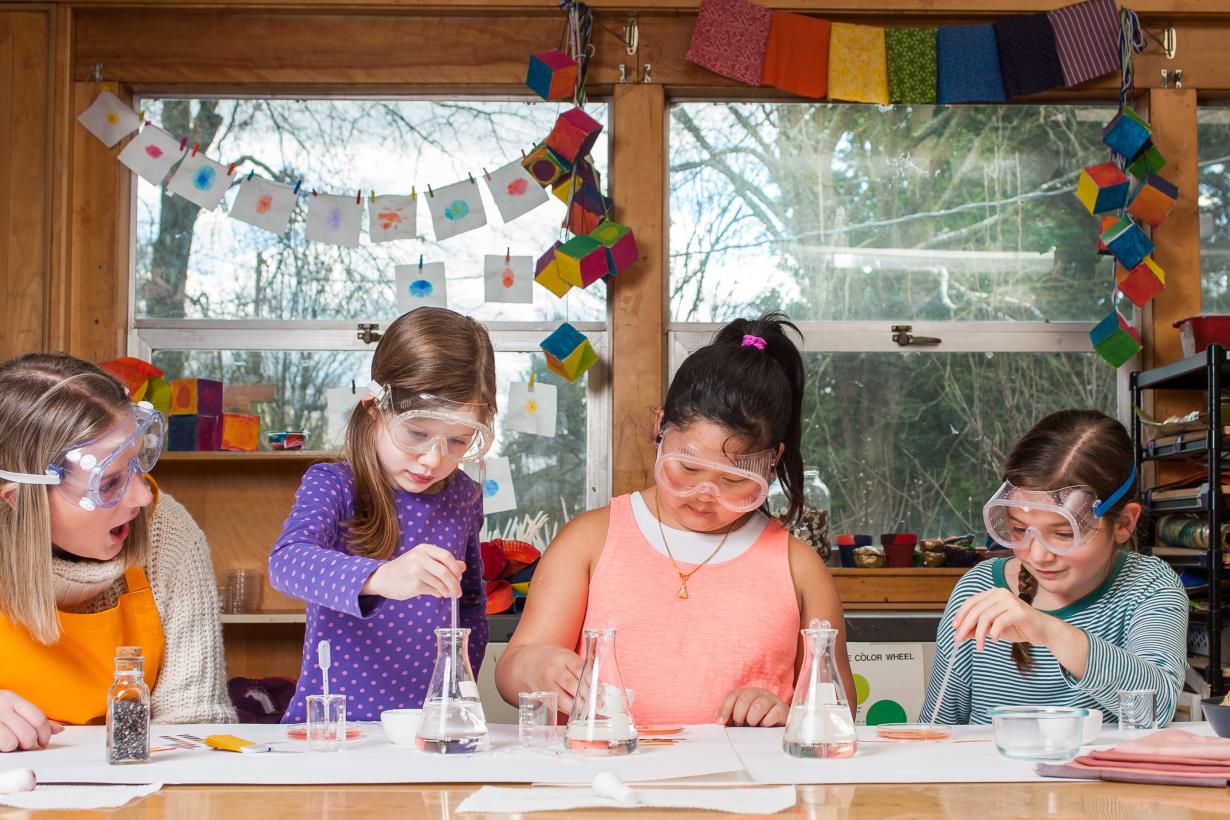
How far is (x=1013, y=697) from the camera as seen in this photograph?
2109 mm

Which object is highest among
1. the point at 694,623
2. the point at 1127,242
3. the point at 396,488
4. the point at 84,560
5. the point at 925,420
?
the point at 1127,242

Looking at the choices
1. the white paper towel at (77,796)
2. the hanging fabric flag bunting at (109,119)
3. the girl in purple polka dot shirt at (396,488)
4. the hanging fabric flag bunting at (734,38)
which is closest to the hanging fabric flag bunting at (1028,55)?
the hanging fabric flag bunting at (734,38)

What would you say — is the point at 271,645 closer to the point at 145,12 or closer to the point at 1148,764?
the point at 145,12

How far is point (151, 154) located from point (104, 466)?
2.20 meters

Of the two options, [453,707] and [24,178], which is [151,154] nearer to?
[24,178]

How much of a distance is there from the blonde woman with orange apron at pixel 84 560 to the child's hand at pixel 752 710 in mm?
776

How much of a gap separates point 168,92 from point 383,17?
26.9 inches

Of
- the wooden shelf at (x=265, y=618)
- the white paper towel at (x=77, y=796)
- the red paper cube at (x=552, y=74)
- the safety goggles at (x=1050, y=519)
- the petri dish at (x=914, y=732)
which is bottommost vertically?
the wooden shelf at (x=265, y=618)

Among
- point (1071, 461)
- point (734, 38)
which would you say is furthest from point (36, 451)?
point (734, 38)

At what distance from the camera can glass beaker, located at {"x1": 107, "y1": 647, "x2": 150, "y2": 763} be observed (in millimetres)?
1458

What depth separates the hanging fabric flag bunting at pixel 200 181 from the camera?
3.77 metres

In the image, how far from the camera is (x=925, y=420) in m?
3.81

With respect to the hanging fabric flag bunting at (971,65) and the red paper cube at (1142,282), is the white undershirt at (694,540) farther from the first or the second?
the hanging fabric flag bunting at (971,65)

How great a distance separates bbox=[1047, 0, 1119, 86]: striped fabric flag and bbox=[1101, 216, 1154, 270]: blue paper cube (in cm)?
44
